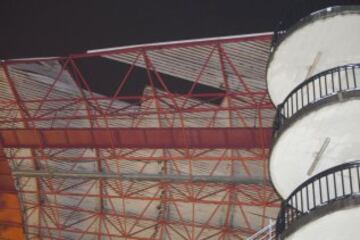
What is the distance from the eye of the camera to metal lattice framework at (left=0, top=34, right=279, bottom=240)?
86.7ft

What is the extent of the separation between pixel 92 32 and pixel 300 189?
39.5ft

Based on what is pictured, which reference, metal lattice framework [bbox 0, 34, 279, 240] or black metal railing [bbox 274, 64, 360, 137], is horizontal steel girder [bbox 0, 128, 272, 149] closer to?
metal lattice framework [bbox 0, 34, 279, 240]

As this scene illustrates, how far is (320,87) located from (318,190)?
3221mm

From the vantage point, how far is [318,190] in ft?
57.5

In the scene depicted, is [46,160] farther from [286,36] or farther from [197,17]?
[286,36]

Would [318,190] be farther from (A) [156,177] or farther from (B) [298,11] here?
A: (A) [156,177]

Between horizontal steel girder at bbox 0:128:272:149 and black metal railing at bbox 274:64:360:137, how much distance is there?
7.09 metres

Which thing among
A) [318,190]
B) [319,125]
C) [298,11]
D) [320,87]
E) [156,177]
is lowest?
[318,190]

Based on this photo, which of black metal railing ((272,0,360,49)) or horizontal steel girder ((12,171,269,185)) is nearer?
black metal railing ((272,0,360,49))

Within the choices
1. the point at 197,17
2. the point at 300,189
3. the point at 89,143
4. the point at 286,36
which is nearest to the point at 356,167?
the point at 300,189

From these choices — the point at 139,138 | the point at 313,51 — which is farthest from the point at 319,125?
the point at 139,138

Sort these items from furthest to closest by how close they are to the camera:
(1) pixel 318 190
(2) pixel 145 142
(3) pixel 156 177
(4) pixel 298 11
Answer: (3) pixel 156 177 → (2) pixel 145 142 → (4) pixel 298 11 → (1) pixel 318 190

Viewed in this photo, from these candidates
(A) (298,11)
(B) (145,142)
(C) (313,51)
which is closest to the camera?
(C) (313,51)

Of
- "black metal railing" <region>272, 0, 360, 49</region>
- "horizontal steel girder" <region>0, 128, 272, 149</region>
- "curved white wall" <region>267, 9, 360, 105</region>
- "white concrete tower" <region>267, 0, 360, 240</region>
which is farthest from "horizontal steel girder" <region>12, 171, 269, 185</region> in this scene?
"black metal railing" <region>272, 0, 360, 49</region>
